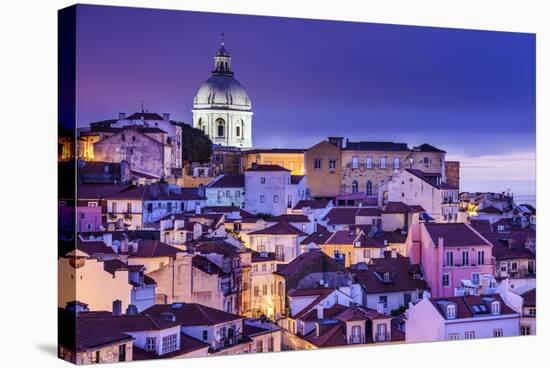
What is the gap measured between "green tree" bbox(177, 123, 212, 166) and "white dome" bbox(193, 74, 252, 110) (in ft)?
0.96

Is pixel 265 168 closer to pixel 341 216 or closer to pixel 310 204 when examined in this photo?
pixel 310 204

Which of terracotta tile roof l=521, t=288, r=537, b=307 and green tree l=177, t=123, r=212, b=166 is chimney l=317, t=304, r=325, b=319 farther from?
terracotta tile roof l=521, t=288, r=537, b=307

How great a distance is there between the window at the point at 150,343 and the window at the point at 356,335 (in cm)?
248

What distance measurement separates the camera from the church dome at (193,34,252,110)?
1508 cm

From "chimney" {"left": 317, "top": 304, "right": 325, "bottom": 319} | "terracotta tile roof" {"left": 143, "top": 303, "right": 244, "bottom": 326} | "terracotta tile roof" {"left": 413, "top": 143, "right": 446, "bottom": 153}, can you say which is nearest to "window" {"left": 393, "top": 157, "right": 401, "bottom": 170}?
"terracotta tile roof" {"left": 413, "top": 143, "right": 446, "bottom": 153}

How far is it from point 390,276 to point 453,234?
0.97 m

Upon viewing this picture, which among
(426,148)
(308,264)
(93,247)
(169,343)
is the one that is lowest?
(169,343)

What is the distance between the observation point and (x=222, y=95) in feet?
49.9

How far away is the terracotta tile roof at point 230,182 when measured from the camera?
15547 millimetres

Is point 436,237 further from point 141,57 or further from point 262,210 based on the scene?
point 141,57

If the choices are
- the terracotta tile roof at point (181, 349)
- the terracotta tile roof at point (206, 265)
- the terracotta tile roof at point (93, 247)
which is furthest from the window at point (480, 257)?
the terracotta tile roof at point (93, 247)

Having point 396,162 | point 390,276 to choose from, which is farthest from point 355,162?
point 390,276

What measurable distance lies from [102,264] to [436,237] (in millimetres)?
4369

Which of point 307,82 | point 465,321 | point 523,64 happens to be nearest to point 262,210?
point 307,82
